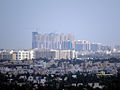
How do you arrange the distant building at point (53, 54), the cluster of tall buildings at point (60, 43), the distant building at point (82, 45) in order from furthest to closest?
the distant building at point (82, 45)
the cluster of tall buildings at point (60, 43)
the distant building at point (53, 54)

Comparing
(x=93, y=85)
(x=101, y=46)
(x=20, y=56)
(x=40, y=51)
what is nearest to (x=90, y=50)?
(x=101, y=46)

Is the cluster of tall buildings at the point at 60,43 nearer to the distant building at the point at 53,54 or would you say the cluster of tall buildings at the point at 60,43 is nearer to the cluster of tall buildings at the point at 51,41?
the cluster of tall buildings at the point at 51,41

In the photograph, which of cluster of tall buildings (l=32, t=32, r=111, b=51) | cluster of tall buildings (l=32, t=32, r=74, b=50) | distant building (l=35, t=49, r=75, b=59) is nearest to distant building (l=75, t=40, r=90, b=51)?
cluster of tall buildings (l=32, t=32, r=111, b=51)

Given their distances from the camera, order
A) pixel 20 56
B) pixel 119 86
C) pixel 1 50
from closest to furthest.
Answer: pixel 119 86
pixel 20 56
pixel 1 50

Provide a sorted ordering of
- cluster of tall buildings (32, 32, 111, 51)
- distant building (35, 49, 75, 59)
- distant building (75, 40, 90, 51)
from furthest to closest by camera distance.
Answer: distant building (75, 40, 90, 51), cluster of tall buildings (32, 32, 111, 51), distant building (35, 49, 75, 59)

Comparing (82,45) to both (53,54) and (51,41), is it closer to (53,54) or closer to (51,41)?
(51,41)

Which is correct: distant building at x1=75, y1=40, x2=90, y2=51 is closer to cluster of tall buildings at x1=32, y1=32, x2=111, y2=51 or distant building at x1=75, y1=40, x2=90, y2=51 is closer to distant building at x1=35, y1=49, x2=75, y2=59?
cluster of tall buildings at x1=32, y1=32, x2=111, y2=51

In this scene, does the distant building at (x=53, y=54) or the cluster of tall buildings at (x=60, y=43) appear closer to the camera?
the distant building at (x=53, y=54)

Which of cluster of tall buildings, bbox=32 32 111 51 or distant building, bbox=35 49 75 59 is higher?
cluster of tall buildings, bbox=32 32 111 51

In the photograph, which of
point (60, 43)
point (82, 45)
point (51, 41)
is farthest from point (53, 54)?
point (82, 45)

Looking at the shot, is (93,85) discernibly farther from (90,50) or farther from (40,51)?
(90,50)

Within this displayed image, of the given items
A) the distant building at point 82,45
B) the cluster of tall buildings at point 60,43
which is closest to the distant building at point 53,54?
the cluster of tall buildings at point 60,43
